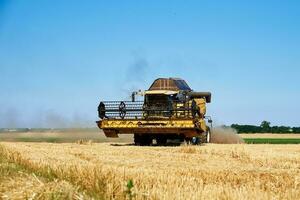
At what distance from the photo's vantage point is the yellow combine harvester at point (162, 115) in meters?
22.9

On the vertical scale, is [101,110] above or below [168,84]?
below

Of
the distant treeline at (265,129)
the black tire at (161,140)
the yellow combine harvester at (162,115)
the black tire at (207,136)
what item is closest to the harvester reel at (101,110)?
the yellow combine harvester at (162,115)

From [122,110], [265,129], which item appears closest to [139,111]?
[122,110]

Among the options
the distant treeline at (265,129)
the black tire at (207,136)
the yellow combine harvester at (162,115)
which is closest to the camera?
the yellow combine harvester at (162,115)

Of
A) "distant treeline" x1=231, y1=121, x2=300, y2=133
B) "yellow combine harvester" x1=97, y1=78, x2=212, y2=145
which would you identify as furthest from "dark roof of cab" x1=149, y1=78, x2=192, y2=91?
"distant treeline" x1=231, y1=121, x2=300, y2=133

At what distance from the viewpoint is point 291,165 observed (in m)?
13.3

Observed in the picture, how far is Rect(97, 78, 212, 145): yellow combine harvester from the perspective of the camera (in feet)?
75.3

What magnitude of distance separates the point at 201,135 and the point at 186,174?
1495 cm

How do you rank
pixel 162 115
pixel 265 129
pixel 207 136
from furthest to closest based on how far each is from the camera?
pixel 265 129, pixel 207 136, pixel 162 115

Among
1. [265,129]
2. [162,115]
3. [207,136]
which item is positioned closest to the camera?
[162,115]

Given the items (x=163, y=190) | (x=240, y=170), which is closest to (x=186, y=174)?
(x=240, y=170)

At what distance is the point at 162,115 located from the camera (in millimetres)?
23750

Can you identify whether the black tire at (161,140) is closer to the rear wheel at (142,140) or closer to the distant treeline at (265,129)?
the rear wheel at (142,140)

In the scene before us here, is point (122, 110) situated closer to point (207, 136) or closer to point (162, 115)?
point (162, 115)
